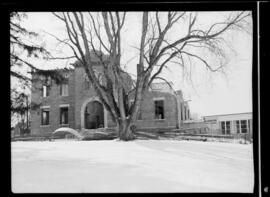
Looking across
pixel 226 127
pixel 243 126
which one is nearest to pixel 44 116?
pixel 226 127

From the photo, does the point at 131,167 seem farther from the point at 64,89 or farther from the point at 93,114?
the point at 64,89

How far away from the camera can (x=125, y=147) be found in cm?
339

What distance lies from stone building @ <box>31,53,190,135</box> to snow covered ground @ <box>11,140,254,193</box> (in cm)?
23

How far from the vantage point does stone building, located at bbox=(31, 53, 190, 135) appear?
3.31 metres

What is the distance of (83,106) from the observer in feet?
11.3

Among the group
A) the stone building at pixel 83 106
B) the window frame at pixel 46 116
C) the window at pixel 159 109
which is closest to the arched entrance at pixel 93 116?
the stone building at pixel 83 106

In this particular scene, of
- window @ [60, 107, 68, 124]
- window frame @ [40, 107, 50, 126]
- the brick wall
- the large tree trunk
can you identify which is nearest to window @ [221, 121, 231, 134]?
the brick wall

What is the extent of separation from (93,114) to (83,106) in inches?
6.4

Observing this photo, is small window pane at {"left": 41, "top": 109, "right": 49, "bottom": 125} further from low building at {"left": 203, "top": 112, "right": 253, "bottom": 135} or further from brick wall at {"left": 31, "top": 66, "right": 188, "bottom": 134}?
low building at {"left": 203, "top": 112, "right": 253, "bottom": 135}

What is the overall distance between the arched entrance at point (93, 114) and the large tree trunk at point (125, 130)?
21 cm

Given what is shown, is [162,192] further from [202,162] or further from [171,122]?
[171,122]

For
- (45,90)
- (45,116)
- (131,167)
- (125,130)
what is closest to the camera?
(131,167)
